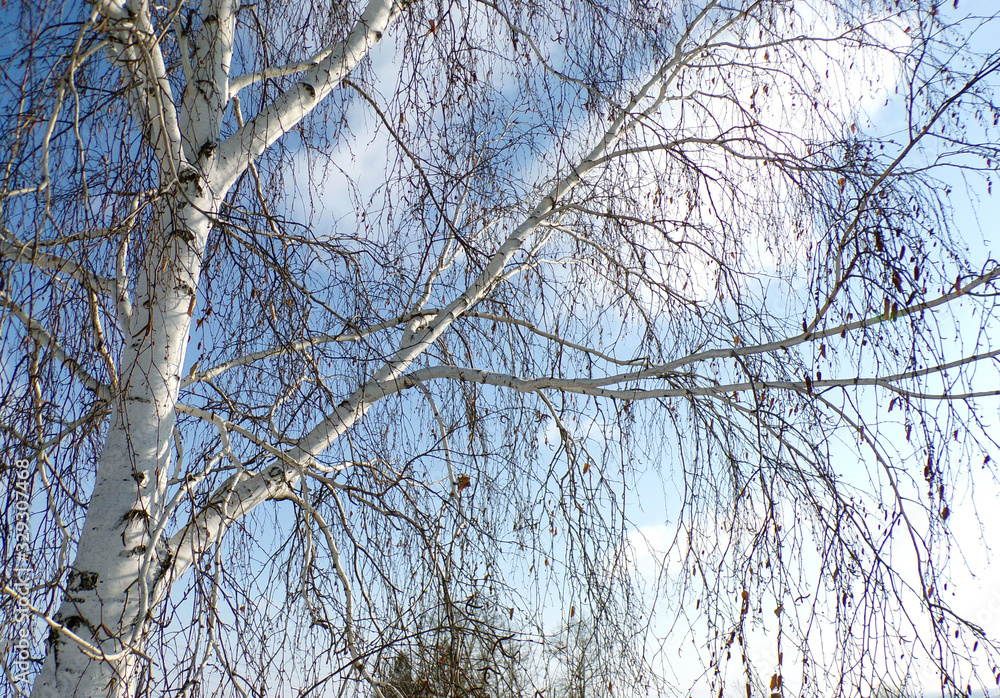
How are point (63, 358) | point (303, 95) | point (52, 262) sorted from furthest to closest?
point (303, 95) → point (52, 262) → point (63, 358)

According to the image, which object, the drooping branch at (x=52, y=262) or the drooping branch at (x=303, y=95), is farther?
the drooping branch at (x=303, y=95)

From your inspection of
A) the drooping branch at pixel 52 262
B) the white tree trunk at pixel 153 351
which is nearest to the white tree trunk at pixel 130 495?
the white tree trunk at pixel 153 351

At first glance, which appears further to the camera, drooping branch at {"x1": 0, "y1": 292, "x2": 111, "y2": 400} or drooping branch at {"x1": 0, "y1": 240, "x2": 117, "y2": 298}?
drooping branch at {"x1": 0, "y1": 292, "x2": 111, "y2": 400}

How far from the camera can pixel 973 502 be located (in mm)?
1938

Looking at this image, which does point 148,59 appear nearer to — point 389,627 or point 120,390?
point 120,390

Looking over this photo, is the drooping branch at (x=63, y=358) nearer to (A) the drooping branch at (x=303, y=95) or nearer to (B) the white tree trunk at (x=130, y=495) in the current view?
(B) the white tree trunk at (x=130, y=495)

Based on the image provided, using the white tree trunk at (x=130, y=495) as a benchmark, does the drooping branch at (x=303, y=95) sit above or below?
above

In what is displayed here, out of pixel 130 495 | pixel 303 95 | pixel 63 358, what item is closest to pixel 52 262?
pixel 63 358

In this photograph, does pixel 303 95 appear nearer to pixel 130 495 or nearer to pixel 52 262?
pixel 52 262

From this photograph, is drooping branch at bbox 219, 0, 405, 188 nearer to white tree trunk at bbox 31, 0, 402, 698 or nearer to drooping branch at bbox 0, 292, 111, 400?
white tree trunk at bbox 31, 0, 402, 698

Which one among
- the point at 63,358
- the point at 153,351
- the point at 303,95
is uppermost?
the point at 303,95

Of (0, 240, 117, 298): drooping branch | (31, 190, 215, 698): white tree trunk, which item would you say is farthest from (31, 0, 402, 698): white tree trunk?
(0, 240, 117, 298): drooping branch

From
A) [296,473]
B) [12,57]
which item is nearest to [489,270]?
[296,473]

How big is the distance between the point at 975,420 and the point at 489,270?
67.3 inches
